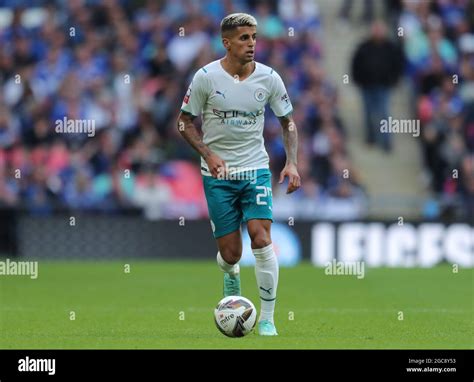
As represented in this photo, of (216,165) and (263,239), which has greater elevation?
(216,165)

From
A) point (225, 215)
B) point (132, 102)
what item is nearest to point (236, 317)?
point (225, 215)

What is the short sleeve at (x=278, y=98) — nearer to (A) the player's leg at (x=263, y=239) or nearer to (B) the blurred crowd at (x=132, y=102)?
(A) the player's leg at (x=263, y=239)

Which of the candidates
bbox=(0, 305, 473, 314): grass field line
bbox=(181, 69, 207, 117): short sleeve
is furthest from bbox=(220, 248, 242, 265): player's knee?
bbox=(0, 305, 473, 314): grass field line

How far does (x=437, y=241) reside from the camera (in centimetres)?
2194

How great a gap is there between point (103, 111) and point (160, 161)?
1.65 metres

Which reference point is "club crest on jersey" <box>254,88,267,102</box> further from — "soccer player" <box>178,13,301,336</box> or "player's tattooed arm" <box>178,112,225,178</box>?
"player's tattooed arm" <box>178,112,225,178</box>

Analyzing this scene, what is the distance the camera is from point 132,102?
24.2m

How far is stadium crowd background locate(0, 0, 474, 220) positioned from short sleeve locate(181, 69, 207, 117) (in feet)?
34.7

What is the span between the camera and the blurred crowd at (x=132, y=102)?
2256 cm

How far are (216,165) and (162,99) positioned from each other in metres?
12.9

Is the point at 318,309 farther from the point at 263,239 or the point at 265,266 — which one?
the point at 263,239

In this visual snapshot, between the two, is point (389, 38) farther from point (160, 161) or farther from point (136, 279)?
point (136, 279)

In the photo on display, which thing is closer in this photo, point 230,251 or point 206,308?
Answer: point 230,251
